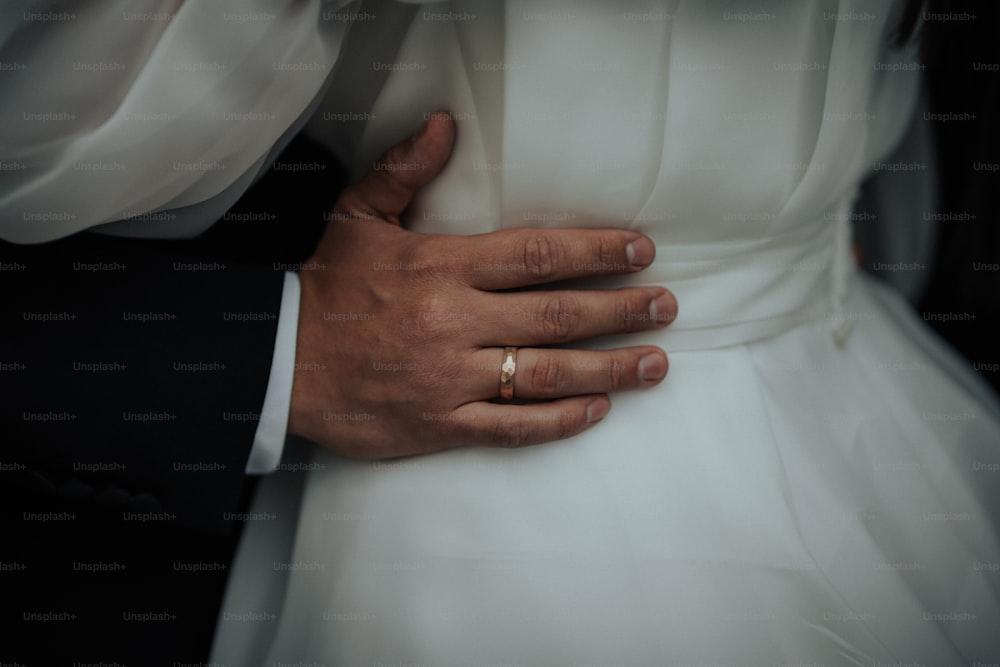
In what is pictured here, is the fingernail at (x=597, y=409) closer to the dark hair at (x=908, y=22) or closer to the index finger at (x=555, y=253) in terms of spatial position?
the index finger at (x=555, y=253)

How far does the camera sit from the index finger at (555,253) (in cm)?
75

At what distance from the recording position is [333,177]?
3.36ft

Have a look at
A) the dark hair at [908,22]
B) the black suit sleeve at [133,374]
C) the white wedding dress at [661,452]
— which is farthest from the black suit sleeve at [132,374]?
the dark hair at [908,22]

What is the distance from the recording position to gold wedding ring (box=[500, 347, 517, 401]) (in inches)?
30.6

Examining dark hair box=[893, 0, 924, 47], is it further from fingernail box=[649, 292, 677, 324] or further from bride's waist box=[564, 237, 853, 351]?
fingernail box=[649, 292, 677, 324]

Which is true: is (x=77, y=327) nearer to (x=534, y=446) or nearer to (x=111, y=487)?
(x=111, y=487)

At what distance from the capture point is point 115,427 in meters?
0.77

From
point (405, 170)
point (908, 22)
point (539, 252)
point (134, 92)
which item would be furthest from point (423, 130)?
point (908, 22)

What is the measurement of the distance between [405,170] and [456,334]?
0.19 m

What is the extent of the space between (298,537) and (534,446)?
29 cm

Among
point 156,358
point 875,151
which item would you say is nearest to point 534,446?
point 156,358

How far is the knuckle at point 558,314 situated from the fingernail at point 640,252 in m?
0.08

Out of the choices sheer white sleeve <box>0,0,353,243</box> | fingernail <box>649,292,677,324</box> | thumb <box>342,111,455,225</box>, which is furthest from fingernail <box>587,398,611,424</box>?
sheer white sleeve <box>0,0,353,243</box>

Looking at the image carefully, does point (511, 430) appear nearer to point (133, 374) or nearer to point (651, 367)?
point (651, 367)
